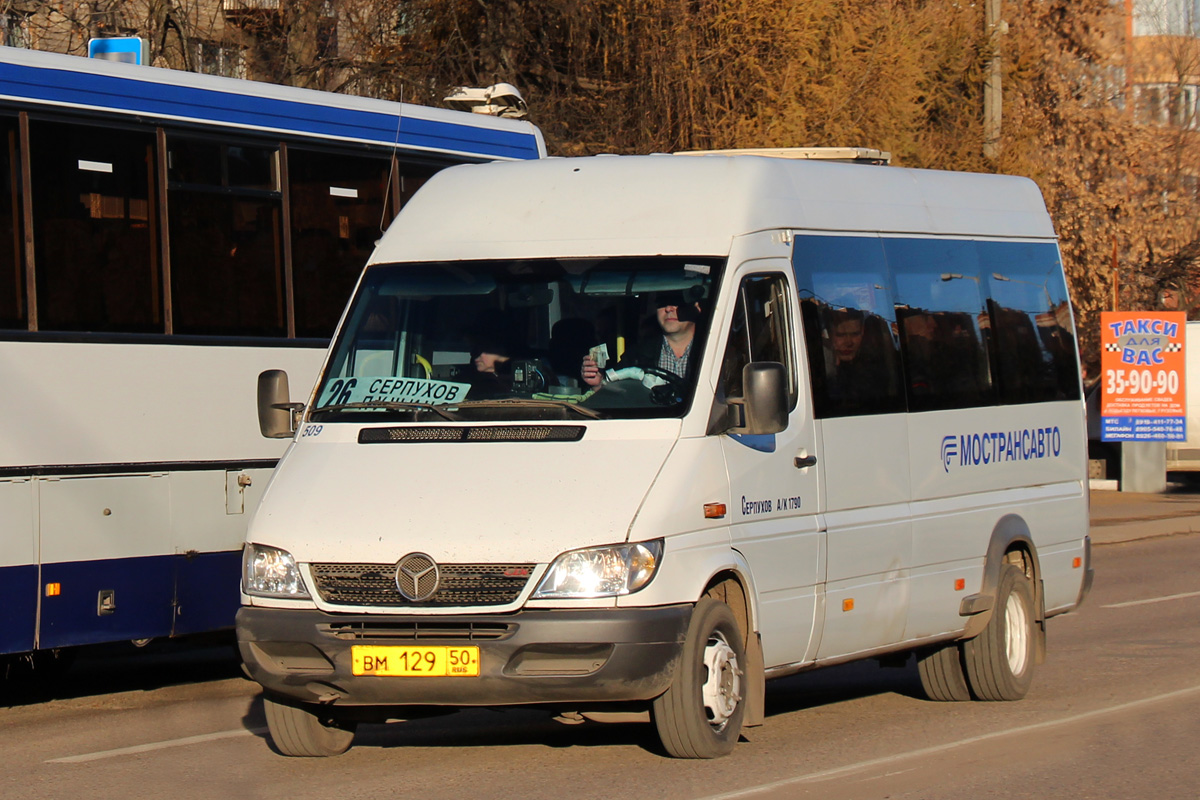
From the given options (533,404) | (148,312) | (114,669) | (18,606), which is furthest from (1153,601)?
(18,606)

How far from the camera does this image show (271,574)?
7801mm

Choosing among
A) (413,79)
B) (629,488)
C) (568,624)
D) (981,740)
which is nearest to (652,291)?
(629,488)

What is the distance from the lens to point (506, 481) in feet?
25.2

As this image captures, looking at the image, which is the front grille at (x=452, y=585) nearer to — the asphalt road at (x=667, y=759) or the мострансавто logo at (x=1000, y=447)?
the asphalt road at (x=667, y=759)

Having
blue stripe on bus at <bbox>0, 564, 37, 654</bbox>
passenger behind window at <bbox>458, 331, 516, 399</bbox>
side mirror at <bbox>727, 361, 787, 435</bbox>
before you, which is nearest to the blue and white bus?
blue stripe on bus at <bbox>0, 564, 37, 654</bbox>

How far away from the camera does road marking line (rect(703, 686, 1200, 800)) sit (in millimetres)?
7512

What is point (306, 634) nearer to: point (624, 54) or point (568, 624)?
point (568, 624)

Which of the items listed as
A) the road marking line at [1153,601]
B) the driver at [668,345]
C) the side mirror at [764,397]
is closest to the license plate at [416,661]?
the driver at [668,345]

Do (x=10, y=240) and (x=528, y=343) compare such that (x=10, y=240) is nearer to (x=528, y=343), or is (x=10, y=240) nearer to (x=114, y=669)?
(x=528, y=343)

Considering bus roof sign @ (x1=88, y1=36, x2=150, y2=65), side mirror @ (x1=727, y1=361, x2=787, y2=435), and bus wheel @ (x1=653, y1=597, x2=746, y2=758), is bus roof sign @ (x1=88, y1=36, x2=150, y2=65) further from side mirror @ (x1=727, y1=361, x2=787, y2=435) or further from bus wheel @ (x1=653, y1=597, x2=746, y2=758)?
bus wheel @ (x1=653, y1=597, x2=746, y2=758)

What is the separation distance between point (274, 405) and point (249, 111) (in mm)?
3161

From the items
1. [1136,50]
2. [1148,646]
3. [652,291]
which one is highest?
[1136,50]

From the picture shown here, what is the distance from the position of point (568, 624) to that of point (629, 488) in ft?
2.03

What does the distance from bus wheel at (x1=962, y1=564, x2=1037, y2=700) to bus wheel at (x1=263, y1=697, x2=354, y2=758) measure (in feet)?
12.4
